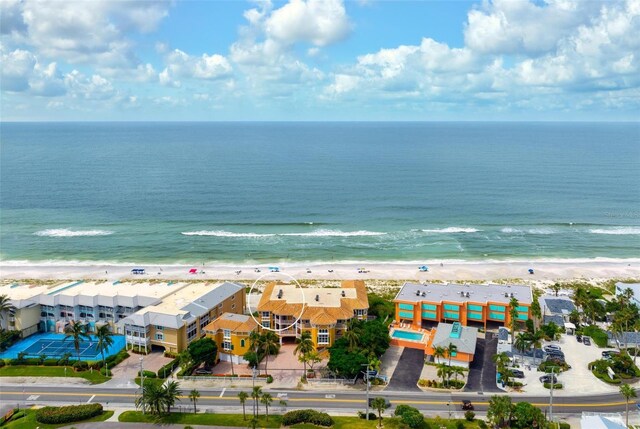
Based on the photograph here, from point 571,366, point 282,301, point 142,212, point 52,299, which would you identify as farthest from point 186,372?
point 142,212

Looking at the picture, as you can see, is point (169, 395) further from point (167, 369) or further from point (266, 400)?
point (167, 369)

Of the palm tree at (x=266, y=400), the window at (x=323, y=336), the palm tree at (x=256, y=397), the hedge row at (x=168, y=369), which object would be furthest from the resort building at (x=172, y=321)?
the palm tree at (x=266, y=400)

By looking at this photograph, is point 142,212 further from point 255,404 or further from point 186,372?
point 255,404

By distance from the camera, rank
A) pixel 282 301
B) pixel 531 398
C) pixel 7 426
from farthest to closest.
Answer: pixel 282 301
pixel 531 398
pixel 7 426

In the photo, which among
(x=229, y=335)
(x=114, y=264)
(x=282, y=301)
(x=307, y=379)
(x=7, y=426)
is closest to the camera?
(x=7, y=426)

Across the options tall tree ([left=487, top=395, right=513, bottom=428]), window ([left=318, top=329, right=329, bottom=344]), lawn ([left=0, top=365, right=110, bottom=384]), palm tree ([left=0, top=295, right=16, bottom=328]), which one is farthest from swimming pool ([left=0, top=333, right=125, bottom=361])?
tall tree ([left=487, top=395, right=513, bottom=428])

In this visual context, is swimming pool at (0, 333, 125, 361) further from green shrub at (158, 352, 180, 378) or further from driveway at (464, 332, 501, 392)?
driveway at (464, 332, 501, 392)
